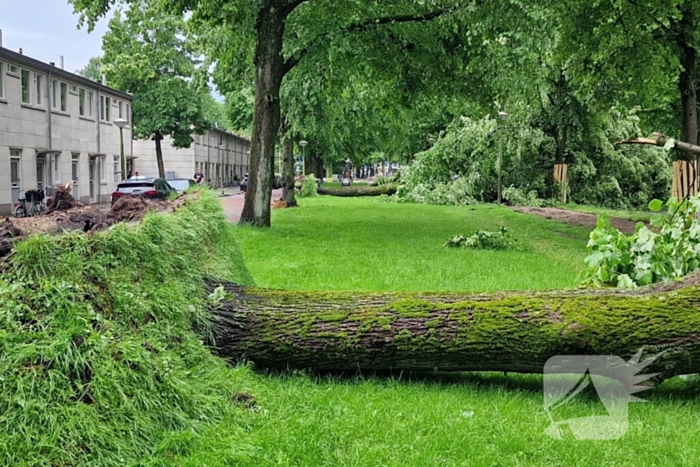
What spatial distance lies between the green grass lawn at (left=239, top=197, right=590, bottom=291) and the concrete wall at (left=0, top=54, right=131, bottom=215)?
1357cm

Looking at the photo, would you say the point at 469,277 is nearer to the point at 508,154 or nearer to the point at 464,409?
the point at 464,409

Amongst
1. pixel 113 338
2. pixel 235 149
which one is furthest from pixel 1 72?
pixel 235 149

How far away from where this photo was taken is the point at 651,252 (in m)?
5.25

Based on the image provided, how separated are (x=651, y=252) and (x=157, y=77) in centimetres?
4786

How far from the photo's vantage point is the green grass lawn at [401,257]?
8.75m

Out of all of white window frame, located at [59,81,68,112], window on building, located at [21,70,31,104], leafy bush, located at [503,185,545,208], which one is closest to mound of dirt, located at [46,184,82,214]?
window on building, located at [21,70,31,104]

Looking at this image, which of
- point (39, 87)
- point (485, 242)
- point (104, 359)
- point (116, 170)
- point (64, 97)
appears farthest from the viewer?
point (116, 170)

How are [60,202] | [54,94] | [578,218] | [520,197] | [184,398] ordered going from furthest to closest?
1. [54,94]
2. [520,197]
3. [578,218]
4. [60,202]
5. [184,398]

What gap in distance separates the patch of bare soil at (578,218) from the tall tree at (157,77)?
3042 centimetres

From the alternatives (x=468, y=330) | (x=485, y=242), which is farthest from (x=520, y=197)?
(x=468, y=330)

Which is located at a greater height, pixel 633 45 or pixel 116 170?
pixel 633 45

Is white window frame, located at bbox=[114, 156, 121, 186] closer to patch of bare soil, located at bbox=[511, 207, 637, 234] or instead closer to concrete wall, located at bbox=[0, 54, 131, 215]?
concrete wall, located at bbox=[0, 54, 131, 215]

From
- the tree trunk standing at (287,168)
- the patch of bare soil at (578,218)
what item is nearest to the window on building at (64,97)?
the tree trunk standing at (287,168)

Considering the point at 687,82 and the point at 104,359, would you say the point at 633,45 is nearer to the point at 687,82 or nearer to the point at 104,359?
the point at 687,82
